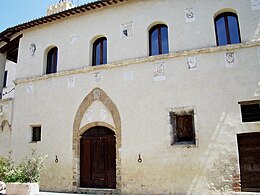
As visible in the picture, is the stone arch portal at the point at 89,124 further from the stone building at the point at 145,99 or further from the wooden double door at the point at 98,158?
the wooden double door at the point at 98,158

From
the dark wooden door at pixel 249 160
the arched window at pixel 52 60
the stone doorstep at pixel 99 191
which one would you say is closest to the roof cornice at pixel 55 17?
the arched window at pixel 52 60

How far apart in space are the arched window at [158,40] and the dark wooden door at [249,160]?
374cm

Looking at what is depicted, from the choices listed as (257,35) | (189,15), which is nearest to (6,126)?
(189,15)

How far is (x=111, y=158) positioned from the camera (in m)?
9.09

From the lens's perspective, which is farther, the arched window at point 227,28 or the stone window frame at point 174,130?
the arched window at point 227,28

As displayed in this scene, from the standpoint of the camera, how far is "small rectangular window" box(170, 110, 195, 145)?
8289 mm

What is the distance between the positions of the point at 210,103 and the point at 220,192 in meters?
2.53

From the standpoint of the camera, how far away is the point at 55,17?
10.8 meters

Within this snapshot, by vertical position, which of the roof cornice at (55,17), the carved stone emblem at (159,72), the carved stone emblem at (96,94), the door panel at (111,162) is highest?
the roof cornice at (55,17)

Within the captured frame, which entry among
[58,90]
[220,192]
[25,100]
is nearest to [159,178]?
[220,192]

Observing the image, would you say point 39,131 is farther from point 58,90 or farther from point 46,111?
point 58,90

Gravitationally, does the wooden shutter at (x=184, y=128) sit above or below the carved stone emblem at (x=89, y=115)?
below

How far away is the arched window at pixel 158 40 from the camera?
916cm

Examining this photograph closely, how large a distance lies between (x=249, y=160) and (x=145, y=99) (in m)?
3.55
